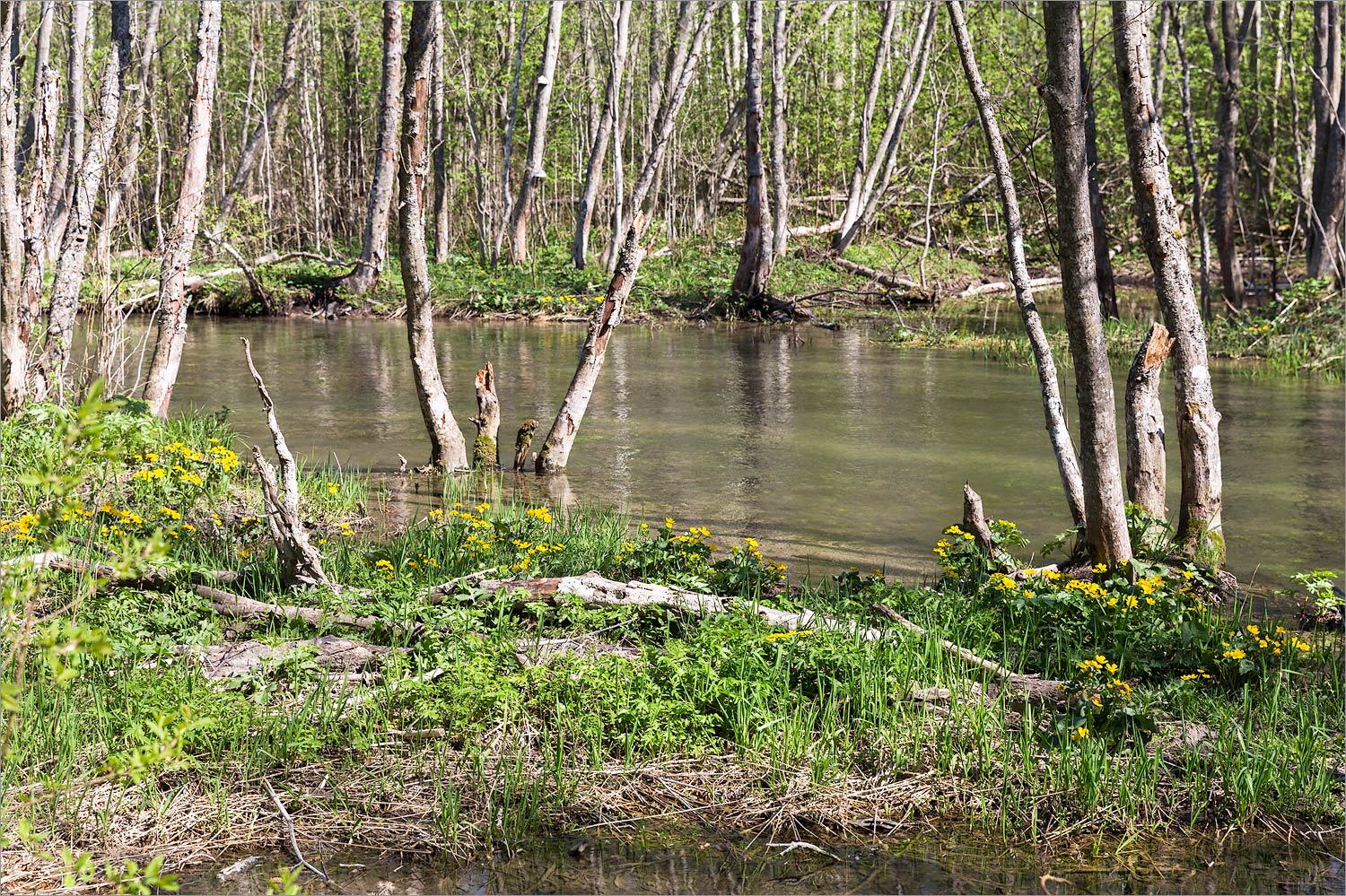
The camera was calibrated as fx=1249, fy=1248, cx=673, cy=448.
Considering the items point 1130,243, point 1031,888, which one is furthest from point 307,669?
point 1130,243

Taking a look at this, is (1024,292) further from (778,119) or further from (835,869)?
(778,119)

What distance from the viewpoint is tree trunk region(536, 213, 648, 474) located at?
10.5 m

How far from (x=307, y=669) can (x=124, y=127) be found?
6798 mm

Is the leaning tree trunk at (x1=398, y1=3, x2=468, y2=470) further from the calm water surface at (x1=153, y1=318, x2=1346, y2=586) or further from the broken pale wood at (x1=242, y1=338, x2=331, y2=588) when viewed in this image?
the broken pale wood at (x1=242, y1=338, x2=331, y2=588)

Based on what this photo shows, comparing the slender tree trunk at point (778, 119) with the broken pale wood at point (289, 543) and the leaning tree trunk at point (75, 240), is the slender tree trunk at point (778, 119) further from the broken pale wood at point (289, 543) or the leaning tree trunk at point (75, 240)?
the broken pale wood at point (289, 543)

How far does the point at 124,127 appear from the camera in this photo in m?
10.0

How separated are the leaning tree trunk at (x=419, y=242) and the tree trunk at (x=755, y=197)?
14.4 m

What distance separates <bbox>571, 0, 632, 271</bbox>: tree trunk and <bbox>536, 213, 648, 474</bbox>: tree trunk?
679 inches

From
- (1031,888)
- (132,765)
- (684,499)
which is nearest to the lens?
(132,765)

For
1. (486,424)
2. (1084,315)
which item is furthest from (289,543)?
(486,424)

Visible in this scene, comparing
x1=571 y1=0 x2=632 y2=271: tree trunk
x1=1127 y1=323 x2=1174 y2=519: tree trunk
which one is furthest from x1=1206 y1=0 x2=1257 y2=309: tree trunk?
x1=1127 y1=323 x2=1174 y2=519: tree trunk

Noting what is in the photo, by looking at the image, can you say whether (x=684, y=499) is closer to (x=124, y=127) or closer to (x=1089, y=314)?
(x=1089, y=314)

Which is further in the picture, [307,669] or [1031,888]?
[307,669]

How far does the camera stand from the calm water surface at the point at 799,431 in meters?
9.05
